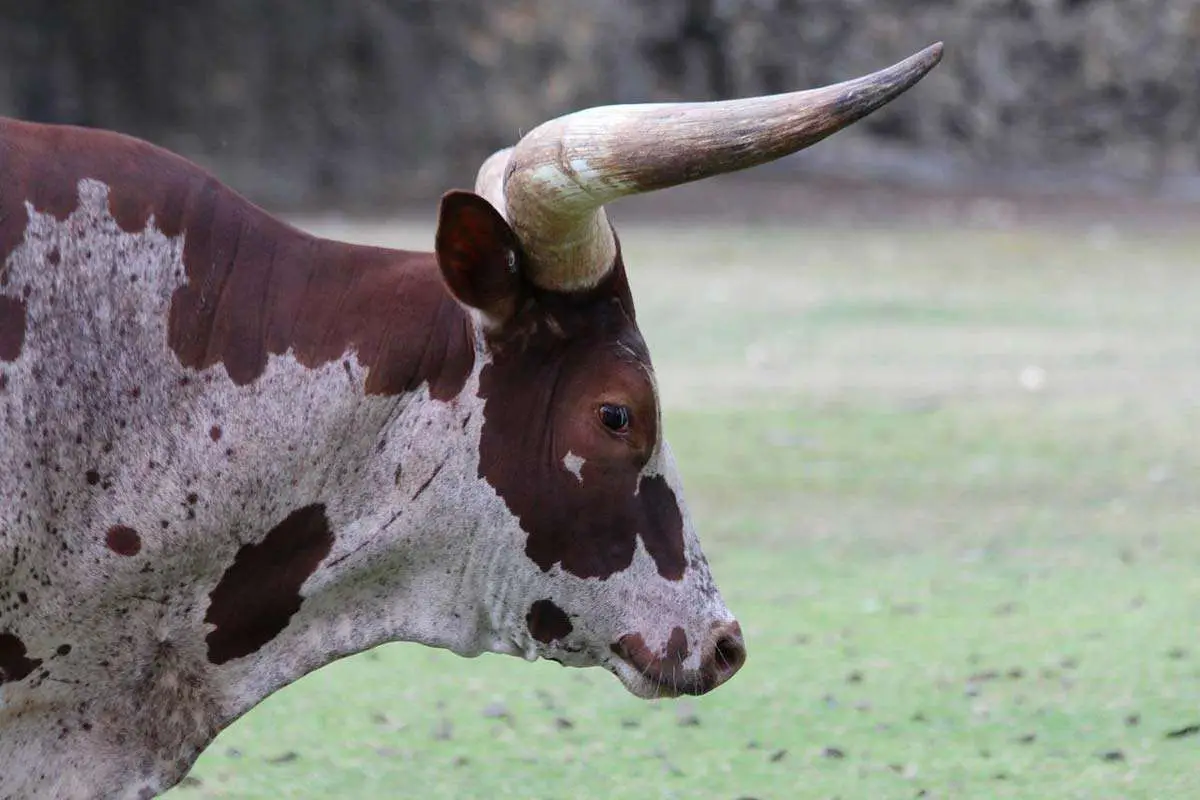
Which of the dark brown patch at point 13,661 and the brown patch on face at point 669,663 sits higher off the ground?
the brown patch on face at point 669,663

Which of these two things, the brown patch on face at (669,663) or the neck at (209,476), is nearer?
the neck at (209,476)

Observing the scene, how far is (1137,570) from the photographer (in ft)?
22.5

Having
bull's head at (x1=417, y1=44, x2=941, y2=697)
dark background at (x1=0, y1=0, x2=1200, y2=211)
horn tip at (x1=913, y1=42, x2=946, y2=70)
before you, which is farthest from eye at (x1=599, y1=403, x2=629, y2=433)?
dark background at (x1=0, y1=0, x2=1200, y2=211)

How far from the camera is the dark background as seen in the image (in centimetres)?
1894

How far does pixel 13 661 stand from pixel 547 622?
2.67 feet

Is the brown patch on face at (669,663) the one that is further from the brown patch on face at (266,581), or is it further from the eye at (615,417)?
the brown patch on face at (266,581)

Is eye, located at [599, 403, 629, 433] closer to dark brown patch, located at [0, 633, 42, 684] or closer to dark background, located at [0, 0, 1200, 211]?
dark brown patch, located at [0, 633, 42, 684]

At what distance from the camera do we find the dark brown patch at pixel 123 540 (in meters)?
3.09

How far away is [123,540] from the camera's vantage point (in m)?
3.09

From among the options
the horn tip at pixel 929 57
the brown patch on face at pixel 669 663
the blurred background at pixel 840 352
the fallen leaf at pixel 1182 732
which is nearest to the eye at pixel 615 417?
the brown patch on face at pixel 669 663

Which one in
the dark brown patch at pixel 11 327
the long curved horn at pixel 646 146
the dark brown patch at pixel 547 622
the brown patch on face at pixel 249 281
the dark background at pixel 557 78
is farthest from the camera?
the dark background at pixel 557 78

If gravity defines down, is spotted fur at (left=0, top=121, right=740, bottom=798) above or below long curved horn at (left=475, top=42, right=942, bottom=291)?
below

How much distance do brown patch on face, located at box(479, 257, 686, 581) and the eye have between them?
11mm

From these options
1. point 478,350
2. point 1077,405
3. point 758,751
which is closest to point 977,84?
point 1077,405
